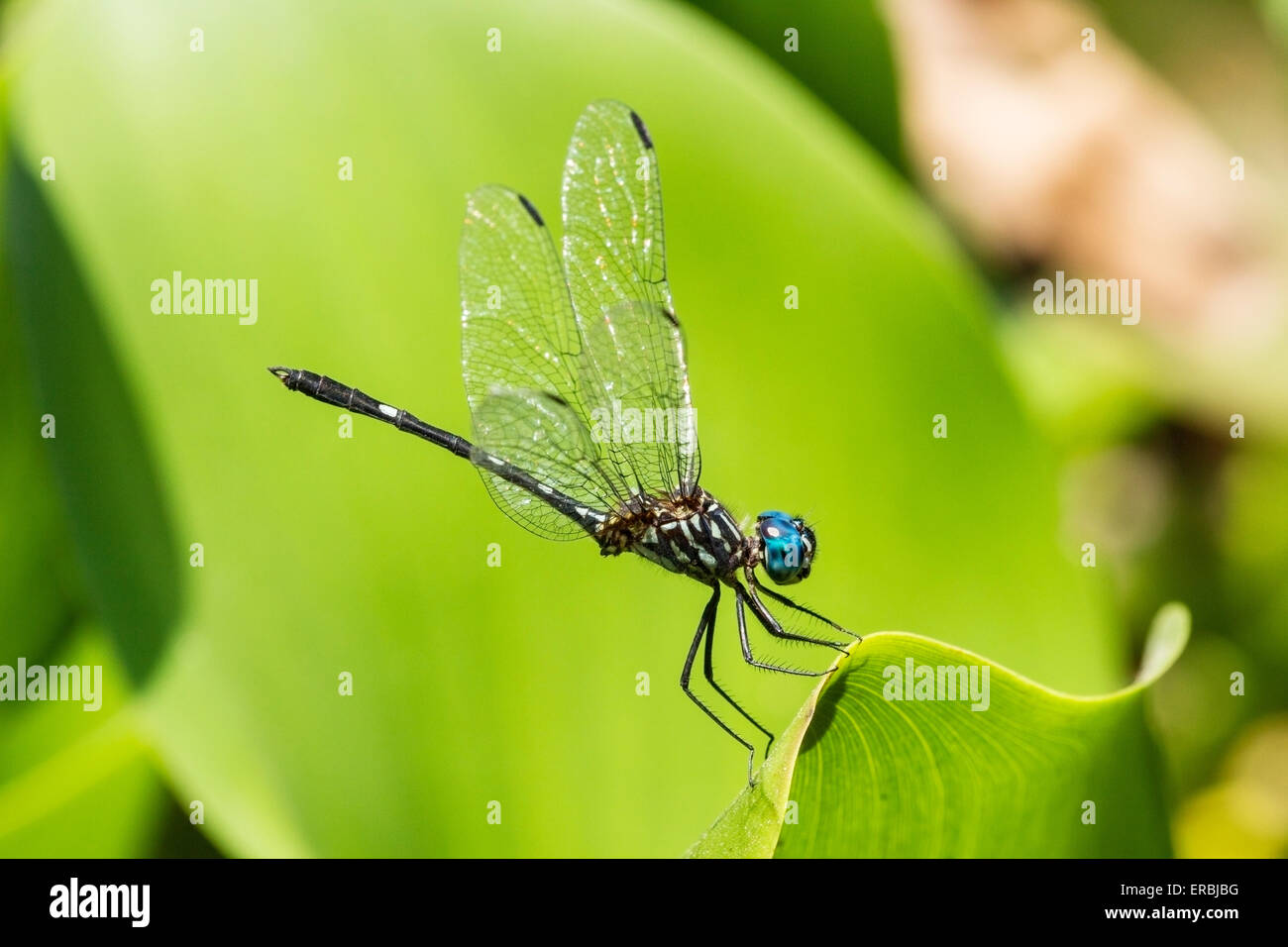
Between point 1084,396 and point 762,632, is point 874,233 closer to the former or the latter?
point 762,632

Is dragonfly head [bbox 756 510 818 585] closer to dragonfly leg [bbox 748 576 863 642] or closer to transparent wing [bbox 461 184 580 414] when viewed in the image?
dragonfly leg [bbox 748 576 863 642]

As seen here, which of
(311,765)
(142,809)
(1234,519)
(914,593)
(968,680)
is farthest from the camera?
(1234,519)

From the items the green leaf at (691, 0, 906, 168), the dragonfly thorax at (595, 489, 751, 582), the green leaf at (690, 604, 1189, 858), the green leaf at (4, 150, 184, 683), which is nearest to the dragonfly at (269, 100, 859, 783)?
the dragonfly thorax at (595, 489, 751, 582)

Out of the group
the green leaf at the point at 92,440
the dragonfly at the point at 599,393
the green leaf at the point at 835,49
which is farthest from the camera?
the green leaf at the point at 835,49

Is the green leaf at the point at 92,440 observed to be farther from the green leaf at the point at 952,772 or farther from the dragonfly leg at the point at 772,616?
the green leaf at the point at 952,772

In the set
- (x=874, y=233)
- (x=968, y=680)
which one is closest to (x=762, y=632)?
(x=874, y=233)

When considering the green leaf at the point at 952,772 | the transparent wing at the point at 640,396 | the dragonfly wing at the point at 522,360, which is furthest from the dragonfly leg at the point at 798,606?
the green leaf at the point at 952,772

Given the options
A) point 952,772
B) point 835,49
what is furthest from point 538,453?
point 835,49
